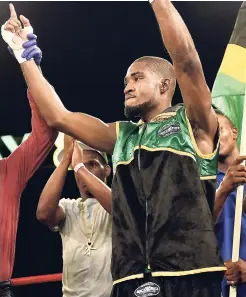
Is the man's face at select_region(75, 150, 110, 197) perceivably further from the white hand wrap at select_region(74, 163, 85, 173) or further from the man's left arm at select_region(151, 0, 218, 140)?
the man's left arm at select_region(151, 0, 218, 140)

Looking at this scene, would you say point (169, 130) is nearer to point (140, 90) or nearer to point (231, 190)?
point (140, 90)

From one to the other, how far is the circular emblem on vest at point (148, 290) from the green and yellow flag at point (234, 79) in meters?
0.96

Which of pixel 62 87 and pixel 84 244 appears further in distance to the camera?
pixel 62 87

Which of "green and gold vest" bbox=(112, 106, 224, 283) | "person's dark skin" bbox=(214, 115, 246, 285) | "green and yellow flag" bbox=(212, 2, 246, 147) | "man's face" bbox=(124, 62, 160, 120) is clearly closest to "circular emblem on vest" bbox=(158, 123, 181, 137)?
"green and gold vest" bbox=(112, 106, 224, 283)

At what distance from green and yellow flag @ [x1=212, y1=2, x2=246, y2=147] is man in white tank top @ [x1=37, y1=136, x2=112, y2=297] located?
57 cm

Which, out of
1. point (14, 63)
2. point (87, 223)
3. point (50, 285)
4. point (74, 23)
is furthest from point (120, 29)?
point (87, 223)

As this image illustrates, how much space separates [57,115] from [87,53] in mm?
2399

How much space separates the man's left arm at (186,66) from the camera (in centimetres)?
156

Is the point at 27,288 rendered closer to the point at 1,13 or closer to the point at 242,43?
the point at 1,13

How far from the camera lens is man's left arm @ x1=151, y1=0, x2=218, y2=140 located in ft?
5.13

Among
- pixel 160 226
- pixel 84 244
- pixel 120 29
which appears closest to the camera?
pixel 160 226

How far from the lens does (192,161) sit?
161 centimetres

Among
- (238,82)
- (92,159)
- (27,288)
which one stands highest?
(238,82)

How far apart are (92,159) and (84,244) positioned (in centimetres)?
32
